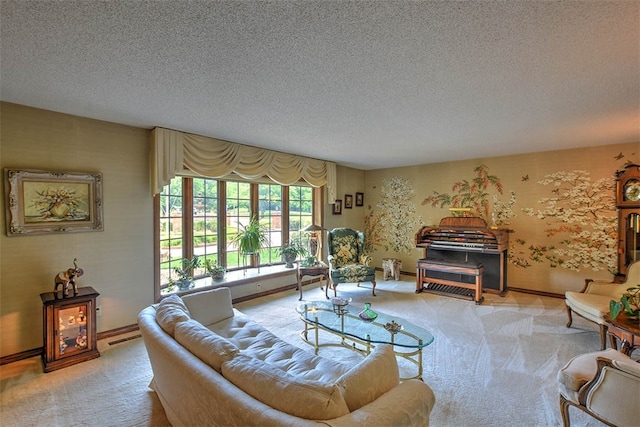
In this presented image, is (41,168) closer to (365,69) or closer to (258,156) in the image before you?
(258,156)

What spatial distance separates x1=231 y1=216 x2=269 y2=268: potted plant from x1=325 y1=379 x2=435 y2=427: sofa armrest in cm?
347

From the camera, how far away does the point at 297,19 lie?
147 centimetres

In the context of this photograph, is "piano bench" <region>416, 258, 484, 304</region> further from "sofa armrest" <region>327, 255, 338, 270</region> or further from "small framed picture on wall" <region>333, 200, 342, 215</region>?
"small framed picture on wall" <region>333, 200, 342, 215</region>

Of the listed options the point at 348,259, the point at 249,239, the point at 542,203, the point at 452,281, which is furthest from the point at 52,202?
the point at 542,203

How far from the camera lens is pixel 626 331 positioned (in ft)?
7.09

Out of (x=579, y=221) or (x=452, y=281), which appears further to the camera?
(x=452, y=281)

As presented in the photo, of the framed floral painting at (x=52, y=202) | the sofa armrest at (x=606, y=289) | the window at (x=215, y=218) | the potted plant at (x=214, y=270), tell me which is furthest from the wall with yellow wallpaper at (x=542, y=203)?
the framed floral painting at (x=52, y=202)

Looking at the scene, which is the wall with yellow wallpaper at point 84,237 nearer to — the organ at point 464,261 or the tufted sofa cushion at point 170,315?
the tufted sofa cushion at point 170,315

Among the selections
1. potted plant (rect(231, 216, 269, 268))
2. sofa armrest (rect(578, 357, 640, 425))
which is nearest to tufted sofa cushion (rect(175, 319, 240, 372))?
sofa armrest (rect(578, 357, 640, 425))

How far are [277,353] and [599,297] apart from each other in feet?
11.7

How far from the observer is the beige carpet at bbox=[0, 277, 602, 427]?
77.9 inches

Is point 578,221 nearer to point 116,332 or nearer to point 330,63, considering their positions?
point 330,63

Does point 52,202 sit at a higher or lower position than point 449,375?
higher

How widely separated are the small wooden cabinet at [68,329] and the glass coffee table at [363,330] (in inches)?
79.9
